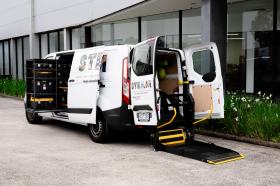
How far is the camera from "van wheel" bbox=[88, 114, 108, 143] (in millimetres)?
8586

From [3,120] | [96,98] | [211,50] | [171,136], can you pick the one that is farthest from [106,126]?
[3,120]

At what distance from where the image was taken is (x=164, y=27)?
16.9m

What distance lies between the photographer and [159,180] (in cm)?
596

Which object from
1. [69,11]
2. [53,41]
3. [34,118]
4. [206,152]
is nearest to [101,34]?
[69,11]

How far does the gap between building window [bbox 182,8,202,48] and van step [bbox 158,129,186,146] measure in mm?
7682

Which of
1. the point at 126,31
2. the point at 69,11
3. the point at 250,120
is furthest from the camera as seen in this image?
the point at 69,11

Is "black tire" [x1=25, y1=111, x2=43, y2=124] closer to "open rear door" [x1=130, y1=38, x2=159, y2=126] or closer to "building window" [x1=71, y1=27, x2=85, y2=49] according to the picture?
"open rear door" [x1=130, y1=38, x2=159, y2=126]

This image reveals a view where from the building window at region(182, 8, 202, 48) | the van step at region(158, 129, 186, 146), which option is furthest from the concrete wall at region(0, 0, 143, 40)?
the van step at region(158, 129, 186, 146)

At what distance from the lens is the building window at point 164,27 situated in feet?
53.6

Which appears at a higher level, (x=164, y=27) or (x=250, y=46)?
(x=164, y=27)

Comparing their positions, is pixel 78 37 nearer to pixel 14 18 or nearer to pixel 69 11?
pixel 69 11

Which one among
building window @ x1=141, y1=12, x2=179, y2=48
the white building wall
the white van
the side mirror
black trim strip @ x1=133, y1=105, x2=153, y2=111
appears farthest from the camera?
the white building wall

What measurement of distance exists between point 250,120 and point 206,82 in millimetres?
1297

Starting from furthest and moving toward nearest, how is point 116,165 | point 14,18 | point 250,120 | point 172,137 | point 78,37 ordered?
point 14,18 → point 78,37 → point 250,120 → point 172,137 → point 116,165
